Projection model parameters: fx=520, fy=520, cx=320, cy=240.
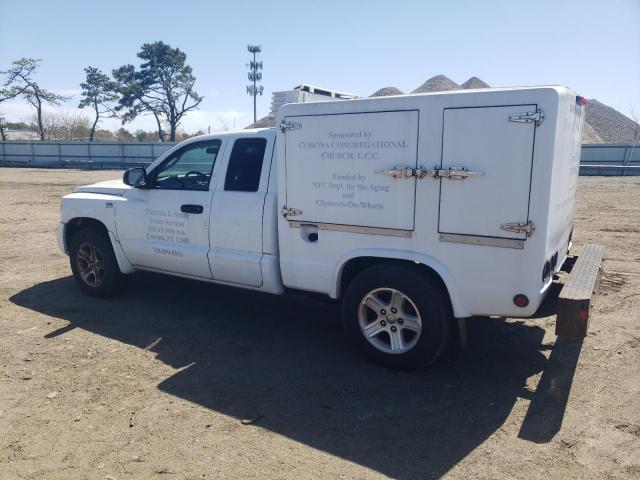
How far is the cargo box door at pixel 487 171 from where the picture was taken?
368 centimetres

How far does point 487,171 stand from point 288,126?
1.83 metres

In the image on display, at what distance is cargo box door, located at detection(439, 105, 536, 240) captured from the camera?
3682 mm

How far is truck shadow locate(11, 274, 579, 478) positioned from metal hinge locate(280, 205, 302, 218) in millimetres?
1311

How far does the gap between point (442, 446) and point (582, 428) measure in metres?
1.03

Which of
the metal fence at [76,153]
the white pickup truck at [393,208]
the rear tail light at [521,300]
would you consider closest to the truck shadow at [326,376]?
the white pickup truck at [393,208]

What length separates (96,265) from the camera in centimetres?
644

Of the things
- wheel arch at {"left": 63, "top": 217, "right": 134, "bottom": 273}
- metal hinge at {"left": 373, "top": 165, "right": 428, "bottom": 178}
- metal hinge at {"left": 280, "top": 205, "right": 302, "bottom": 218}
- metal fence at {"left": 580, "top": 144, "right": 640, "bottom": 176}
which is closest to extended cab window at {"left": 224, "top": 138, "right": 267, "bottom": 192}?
metal hinge at {"left": 280, "top": 205, "right": 302, "bottom": 218}

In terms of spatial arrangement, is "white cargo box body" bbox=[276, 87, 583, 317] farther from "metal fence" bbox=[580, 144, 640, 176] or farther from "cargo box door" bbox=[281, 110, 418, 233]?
"metal fence" bbox=[580, 144, 640, 176]

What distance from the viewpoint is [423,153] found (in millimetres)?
4039

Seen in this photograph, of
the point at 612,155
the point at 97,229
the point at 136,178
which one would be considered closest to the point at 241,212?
the point at 136,178

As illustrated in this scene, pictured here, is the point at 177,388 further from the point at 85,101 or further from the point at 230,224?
the point at 85,101

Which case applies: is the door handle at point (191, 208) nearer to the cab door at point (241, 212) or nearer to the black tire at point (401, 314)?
the cab door at point (241, 212)

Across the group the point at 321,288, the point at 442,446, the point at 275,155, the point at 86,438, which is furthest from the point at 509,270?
the point at 86,438

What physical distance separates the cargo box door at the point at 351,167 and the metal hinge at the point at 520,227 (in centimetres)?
72
